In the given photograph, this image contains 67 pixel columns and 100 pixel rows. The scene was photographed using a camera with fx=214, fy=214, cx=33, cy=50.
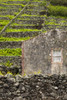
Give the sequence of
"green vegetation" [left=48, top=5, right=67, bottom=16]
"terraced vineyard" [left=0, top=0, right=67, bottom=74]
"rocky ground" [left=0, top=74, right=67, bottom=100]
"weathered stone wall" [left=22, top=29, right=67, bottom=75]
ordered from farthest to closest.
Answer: "green vegetation" [left=48, top=5, right=67, bottom=16]
"terraced vineyard" [left=0, top=0, right=67, bottom=74]
"weathered stone wall" [left=22, top=29, right=67, bottom=75]
"rocky ground" [left=0, top=74, right=67, bottom=100]

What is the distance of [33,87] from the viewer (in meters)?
5.90

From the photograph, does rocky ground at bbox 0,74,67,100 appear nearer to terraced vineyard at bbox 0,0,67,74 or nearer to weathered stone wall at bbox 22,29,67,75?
weathered stone wall at bbox 22,29,67,75

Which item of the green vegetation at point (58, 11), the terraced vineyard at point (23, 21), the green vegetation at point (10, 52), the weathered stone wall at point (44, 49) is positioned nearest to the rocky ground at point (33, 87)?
the weathered stone wall at point (44, 49)

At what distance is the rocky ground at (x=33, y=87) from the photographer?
579 centimetres

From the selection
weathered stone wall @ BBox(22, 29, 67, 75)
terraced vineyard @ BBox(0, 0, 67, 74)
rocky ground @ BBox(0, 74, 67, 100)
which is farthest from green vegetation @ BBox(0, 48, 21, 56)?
rocky ground @ BBox(0, 74, 67, 100)

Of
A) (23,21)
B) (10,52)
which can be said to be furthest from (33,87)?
(23,21)

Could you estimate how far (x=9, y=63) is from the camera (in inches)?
715

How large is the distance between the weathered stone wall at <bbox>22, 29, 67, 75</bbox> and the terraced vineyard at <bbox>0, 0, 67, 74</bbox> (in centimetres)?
640

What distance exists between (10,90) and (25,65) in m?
6.23

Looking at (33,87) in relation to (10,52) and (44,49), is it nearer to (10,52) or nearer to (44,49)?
(44,49)

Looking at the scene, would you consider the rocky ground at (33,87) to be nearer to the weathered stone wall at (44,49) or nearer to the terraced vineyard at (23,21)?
the weathered stone wall at (44,49)

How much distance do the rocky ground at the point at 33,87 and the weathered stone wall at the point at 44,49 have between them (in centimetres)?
506

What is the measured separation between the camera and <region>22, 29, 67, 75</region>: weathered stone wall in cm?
1123

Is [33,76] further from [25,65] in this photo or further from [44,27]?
[44,27]
